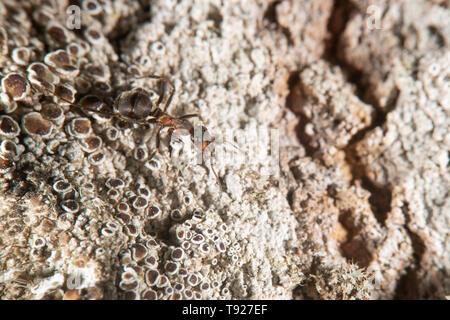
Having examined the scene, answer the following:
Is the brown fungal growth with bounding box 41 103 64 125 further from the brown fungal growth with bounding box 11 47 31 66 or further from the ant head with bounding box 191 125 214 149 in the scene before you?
the ant head with bounding box 191 125 214 149

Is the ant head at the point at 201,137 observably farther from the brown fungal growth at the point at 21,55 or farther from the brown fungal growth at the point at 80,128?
the brown fungal growth at the point at 21,55

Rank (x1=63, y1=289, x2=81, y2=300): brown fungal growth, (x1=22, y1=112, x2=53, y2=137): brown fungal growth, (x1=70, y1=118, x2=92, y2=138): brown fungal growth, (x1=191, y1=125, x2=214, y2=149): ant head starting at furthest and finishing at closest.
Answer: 1. (x1=191, y1=125, x2=214, y2=149): ant head
2. (x1=70, y1=118, x2=92, y2=138): brown fungal growth
3. (x1=22, y1=112, x2=53, y2=137): brown fungal growth
4. (x1=63, y1=289, x2=81, y2=300): brown fungal growth

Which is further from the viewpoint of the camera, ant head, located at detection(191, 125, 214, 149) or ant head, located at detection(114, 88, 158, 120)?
ant head, located at detection(191, 125, 214, 149)

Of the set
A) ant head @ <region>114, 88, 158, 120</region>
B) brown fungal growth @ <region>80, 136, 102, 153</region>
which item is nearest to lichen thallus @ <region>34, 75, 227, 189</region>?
ant head @ <region>114, 88, 158, 120</region>

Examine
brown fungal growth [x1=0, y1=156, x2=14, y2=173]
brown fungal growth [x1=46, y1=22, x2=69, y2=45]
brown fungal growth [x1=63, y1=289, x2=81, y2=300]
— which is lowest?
brown fungal growth [x1=63, y1=289, x2=81, y2=300]

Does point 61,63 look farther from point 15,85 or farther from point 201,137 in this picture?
point 201,137

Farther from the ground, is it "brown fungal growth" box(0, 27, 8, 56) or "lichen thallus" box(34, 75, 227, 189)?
"brown fungal growth" box(0, 27, 8, 56)

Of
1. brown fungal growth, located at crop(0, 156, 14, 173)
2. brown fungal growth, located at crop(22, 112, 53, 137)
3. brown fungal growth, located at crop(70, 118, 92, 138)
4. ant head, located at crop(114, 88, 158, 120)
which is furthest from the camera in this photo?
ant head, located at crop(114, 88, 158, 120)
